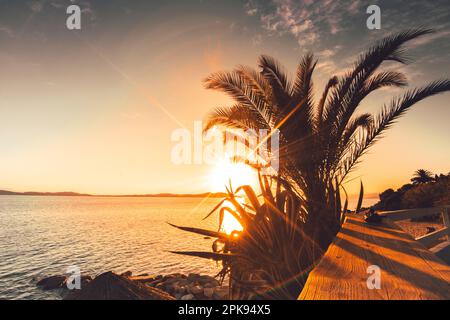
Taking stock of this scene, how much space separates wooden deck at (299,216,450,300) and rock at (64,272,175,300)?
4.49ft

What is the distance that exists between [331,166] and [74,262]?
18.8 m

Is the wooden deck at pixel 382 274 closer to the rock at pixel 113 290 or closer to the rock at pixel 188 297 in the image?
the rock at pixel 113 290

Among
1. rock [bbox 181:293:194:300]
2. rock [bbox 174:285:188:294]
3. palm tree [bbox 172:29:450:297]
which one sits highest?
palm tree [bbox 172:29:450:297]

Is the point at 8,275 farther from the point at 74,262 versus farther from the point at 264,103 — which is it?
the point at 264,103

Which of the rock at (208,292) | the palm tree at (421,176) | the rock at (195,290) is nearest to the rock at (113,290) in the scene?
the rock at (208,292)

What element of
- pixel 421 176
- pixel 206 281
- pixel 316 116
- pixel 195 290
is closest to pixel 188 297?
pixel 195 290

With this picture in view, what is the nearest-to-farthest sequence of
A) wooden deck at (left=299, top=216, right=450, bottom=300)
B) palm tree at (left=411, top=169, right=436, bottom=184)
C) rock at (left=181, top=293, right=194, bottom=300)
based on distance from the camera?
wooden deck at (left=299, top=216, right=450, bottom=300) < rock at (left=181, top=293, right=194, bottom=300) < palm tree at (left=411, top=169, right=436, bottom=184)

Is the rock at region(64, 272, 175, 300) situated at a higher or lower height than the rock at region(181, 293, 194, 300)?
higher

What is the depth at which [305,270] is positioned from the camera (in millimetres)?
2795

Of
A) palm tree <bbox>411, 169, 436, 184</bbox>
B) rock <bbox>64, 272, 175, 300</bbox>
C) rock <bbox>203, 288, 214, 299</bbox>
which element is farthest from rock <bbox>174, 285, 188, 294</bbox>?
palm tree <bbox>411, 169, 436, 184</bbox>

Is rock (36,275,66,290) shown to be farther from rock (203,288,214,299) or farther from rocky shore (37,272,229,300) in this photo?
rock (203,288,214,299)

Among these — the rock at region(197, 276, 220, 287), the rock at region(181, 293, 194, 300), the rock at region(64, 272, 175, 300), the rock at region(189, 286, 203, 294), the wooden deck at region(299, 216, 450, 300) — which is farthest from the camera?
the rock at region(197, 276, 220, 287)

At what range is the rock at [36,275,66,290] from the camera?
1270 centimetres

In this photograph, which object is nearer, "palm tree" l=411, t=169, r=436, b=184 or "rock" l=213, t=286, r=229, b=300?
"rock" l=213, t=286, r=229, b=300
